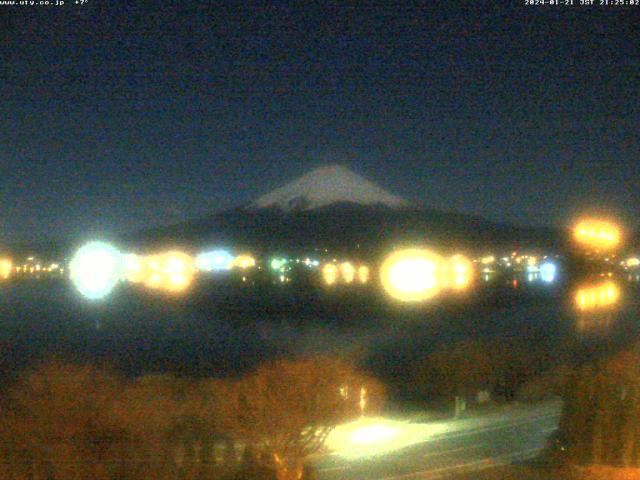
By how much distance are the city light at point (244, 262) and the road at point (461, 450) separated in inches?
222

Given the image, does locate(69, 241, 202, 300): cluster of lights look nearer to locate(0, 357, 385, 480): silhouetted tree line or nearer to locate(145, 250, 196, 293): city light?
locate(145, 250, 196, 293): city light

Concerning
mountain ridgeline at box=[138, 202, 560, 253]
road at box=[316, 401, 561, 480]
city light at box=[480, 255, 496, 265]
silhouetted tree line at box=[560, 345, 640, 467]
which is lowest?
road at box=[316, 401, 561, 480]

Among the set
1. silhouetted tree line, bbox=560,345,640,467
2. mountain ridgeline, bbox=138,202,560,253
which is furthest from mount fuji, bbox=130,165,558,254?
silhouetted tree line, bbox=560,345,640,467

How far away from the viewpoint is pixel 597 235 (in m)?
12.9

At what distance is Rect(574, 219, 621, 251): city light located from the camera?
40.4ft

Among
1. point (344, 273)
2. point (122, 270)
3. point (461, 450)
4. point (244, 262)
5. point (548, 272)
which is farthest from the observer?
point (122, 270)

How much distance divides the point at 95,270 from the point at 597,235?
8.11 metres

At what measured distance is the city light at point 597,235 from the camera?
1232 centimetres

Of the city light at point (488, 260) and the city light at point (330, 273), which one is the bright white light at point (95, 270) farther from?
the city light at point (488, 260)

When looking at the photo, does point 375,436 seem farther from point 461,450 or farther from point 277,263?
point 277,263

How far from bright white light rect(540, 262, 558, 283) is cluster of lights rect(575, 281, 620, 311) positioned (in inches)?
29.3

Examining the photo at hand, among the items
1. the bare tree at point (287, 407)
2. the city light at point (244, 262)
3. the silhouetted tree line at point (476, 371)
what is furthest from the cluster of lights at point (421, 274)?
the bare tree at point (287, 407)

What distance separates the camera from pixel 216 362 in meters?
8.81

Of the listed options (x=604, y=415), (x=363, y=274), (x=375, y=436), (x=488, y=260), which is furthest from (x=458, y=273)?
(x=604, y=415)
